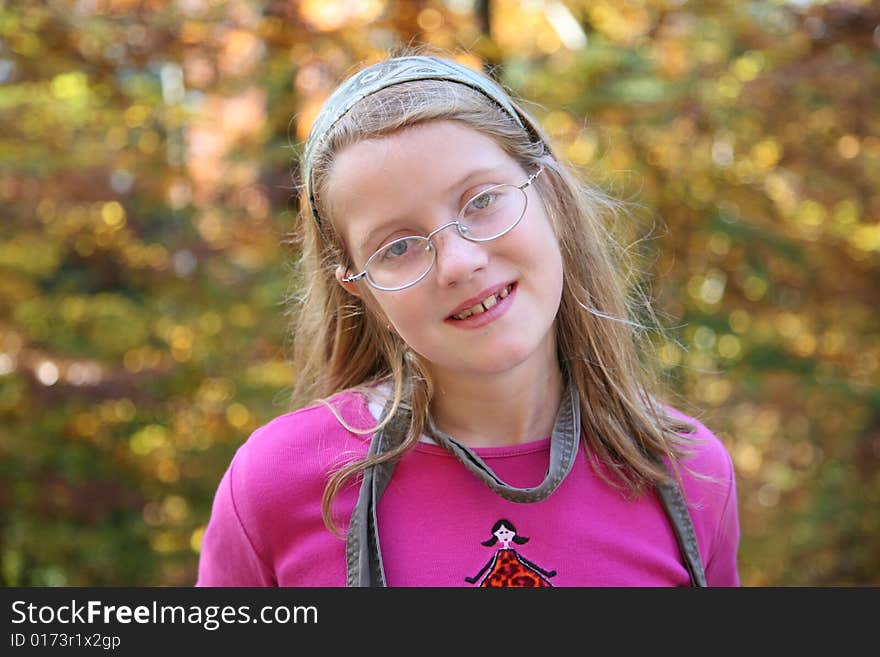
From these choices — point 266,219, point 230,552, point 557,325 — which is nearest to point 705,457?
point 557,325

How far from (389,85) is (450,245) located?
0.34 m

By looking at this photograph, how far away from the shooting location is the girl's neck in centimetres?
181

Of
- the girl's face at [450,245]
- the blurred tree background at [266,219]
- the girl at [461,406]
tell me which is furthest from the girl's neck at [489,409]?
the blurred tree background at [266,219]

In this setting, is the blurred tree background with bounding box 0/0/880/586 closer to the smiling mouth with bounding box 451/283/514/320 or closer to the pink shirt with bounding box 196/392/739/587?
the pink shirt with bounding box 196/392/739/587

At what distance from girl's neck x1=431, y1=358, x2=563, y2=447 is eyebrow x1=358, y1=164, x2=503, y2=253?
329mm

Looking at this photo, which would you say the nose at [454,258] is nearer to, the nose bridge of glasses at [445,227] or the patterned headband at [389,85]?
the nose bridge of glasses at [445,227]

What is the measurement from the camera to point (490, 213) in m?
1.65

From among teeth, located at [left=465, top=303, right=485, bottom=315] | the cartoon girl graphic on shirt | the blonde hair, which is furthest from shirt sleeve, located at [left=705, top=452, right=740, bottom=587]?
teeth, located at [left=465, top=303, right=485, bottom=315]

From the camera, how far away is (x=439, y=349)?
166 centimetres

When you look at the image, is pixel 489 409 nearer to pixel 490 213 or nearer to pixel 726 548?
pixel 490 213

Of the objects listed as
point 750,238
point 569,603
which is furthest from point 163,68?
point 569,603

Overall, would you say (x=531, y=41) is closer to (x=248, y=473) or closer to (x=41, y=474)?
(x=41, y=474)

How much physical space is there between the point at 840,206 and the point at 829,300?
456 millimetres

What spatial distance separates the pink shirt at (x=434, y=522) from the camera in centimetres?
169
